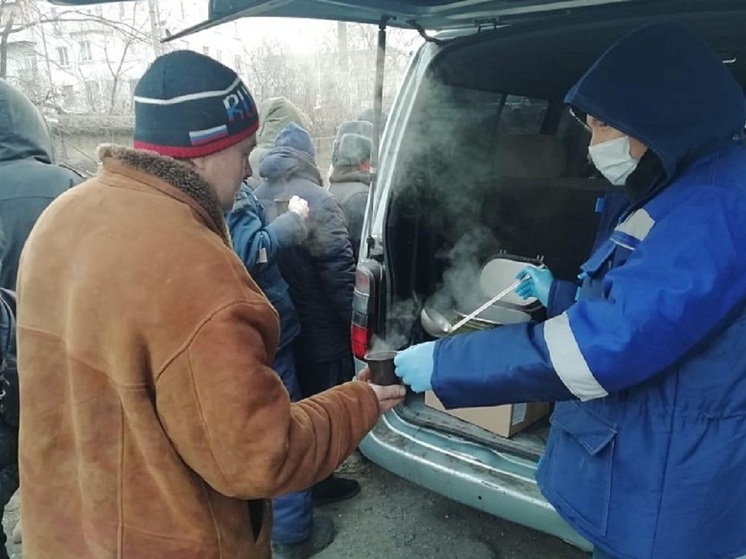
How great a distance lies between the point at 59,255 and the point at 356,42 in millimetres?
7876

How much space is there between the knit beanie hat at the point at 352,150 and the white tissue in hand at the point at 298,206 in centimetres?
75

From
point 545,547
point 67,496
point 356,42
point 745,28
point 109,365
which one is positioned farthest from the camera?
point 356,42

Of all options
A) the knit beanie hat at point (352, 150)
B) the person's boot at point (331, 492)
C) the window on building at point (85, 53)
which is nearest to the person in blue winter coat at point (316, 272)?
the person's boot at point (331, 492)

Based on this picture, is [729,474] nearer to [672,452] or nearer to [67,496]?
[672,452]

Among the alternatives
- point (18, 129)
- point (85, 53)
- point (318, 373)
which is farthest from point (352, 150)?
point (85, 53)

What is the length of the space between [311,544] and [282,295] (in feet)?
3.52

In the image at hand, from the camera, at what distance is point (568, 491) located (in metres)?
1.60

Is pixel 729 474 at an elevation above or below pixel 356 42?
below

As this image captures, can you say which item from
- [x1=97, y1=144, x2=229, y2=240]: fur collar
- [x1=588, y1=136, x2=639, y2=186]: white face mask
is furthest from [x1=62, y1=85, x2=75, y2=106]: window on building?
[x1=588, y1=136, x2=639, y2=186]: white face mask

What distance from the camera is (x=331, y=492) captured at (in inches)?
122

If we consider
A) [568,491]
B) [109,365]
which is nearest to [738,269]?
[568,491]

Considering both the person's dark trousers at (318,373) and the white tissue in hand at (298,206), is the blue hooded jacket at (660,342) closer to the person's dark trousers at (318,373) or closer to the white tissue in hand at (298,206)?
the white tissue in hand at (298,206)

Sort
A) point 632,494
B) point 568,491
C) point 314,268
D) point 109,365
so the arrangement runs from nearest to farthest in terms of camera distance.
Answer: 1. point 109,365
2. point 632,494
3. point 568,491
4. point 314,268

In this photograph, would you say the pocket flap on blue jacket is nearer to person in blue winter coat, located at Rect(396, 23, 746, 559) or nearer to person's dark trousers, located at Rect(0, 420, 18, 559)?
person in blue winter coat, located at Rect(396, 23, 746, 559)
